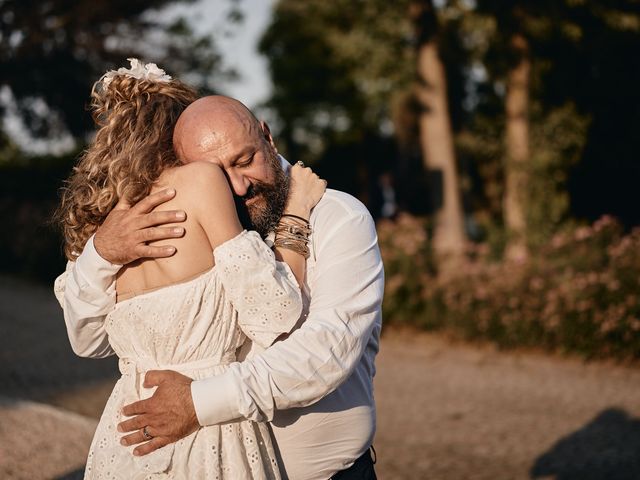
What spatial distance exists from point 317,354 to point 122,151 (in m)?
0.78

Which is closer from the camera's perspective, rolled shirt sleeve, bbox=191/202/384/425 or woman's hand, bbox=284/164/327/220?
rolled shirt sleeve, bbox=191/202/384/425

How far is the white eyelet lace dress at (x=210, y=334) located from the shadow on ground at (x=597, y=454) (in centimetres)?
394

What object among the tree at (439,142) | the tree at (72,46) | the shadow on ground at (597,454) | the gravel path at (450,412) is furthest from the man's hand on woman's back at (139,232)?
the tree at (72,46)

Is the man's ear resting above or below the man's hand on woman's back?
above

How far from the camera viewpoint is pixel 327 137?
101 feet

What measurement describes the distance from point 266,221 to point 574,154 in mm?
14778

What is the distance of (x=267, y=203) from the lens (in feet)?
7.34

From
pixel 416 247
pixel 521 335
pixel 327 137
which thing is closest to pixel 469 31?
pixel 416 247

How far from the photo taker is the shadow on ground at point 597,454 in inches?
212

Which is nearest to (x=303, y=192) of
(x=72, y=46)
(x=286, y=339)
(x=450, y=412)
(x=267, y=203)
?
(x=267, y=203)

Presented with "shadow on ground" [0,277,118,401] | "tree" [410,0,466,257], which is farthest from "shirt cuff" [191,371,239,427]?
"tree" [410,0,466,257]

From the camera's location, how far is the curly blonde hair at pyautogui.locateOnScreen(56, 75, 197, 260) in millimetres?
2117

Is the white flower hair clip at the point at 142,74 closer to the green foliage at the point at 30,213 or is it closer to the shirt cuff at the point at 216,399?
the shirt cuff at the point at 216,399

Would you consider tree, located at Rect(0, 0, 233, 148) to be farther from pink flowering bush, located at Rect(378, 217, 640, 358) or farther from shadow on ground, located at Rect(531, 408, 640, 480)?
shadow on ground, located at Rect(531, 408, 640, 480)
